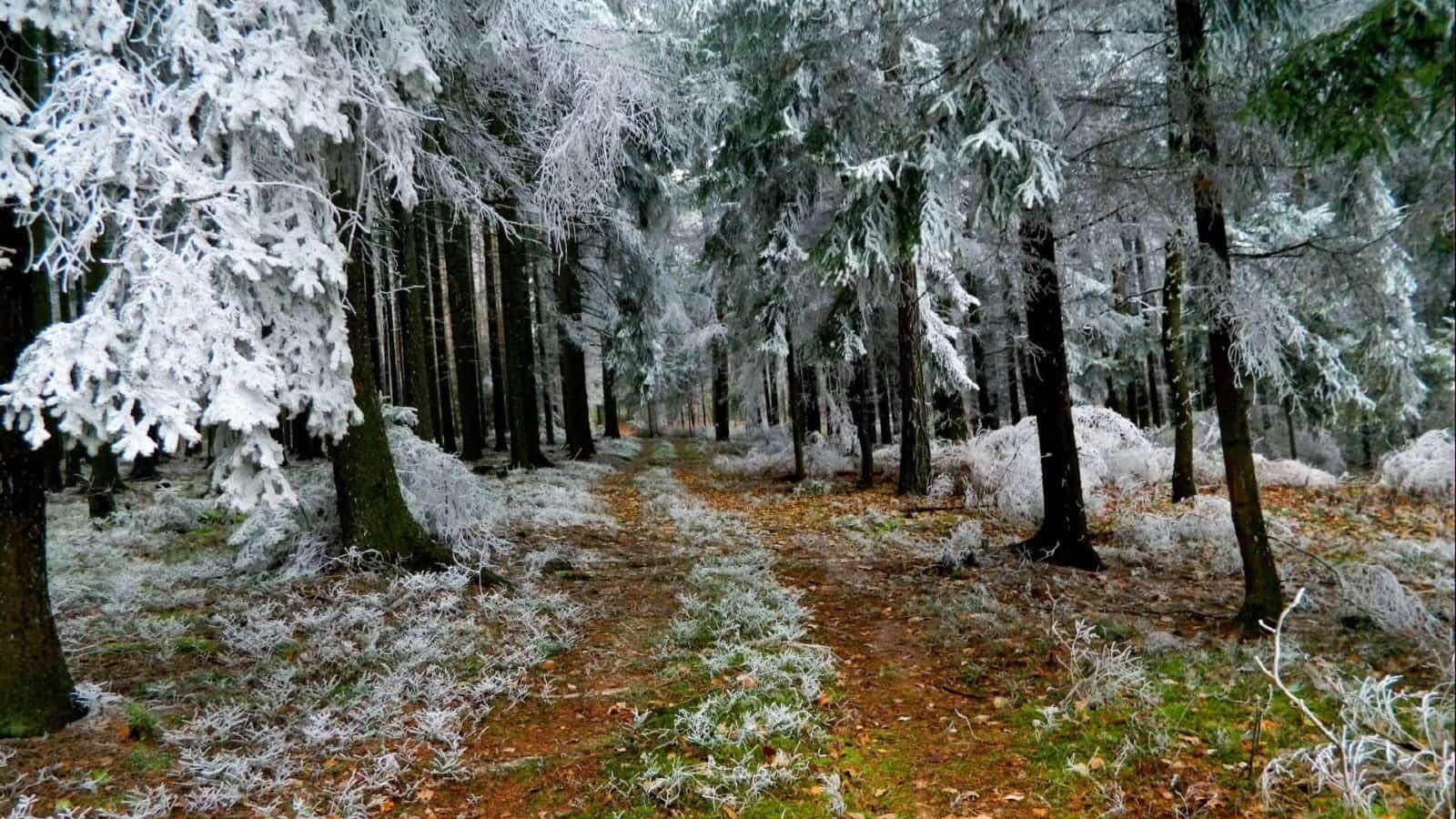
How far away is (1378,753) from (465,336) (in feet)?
51.1

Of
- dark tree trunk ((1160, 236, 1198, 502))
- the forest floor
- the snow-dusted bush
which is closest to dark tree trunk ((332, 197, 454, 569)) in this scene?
the forest floor

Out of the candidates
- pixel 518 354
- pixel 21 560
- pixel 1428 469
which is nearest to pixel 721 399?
pixel 518 354

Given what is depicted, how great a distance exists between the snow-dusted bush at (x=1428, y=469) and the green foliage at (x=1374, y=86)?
84 centimetres

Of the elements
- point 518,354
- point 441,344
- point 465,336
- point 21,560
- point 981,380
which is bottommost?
point 21,560

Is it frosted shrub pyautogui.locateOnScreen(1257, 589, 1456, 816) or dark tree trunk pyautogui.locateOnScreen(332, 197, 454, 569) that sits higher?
dark tree trunk pyautogui.locateOnScreen(332, 197, 454, 569)

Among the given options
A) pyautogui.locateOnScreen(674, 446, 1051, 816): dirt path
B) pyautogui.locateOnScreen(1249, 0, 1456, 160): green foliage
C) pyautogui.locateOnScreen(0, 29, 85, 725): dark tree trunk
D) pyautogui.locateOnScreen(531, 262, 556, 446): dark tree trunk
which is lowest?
pyautogui.locateOnScreen(674, 446, 1051, 816): dirt path

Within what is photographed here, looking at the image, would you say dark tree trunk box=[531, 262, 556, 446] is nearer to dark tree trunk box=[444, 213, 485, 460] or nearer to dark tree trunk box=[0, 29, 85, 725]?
dark tree trunk box=[444, 213, 485, 460]

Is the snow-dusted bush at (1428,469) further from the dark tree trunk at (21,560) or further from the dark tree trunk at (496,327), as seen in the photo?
the dark tree trunk at (496,327)

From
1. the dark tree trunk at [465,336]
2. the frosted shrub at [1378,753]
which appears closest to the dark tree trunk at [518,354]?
the dark tree trunk at [465,336]

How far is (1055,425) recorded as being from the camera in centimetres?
703

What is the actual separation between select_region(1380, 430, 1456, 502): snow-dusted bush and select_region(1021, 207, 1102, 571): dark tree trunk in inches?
107

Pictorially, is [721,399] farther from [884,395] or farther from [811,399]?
[884,395]

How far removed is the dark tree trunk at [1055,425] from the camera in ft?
22.6

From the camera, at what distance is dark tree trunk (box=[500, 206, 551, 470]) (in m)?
14.0
